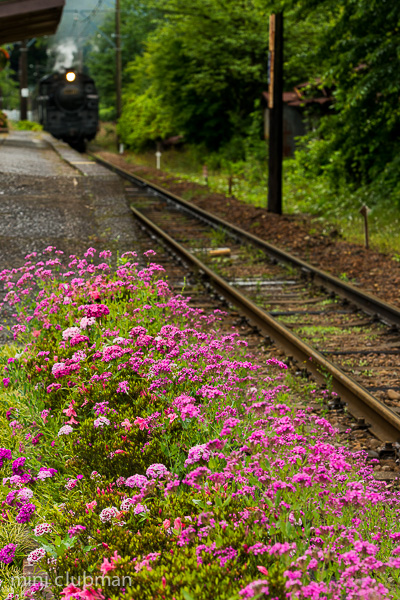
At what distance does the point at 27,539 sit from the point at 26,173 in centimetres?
1847

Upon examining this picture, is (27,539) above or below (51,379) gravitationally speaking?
below

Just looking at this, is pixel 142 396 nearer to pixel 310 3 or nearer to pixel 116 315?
pixel 116 315

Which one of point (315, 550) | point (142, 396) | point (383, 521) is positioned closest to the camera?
point (315, 550)

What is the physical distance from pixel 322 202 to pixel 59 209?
590cm

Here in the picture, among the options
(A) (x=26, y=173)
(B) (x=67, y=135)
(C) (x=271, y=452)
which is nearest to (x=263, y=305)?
(C) (x=271, y=452)

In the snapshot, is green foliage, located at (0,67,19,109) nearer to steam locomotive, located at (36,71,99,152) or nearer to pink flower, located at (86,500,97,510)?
steam locomotive, located at (36,71,99,152)

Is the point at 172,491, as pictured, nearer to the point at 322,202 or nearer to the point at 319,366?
the point at 319,366

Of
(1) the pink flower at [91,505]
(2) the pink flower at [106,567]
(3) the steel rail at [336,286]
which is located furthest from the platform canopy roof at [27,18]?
(2) the pink flower at [106,567]

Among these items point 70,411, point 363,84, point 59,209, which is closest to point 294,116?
point 363,84

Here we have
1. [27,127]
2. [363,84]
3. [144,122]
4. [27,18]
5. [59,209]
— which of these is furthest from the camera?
[27,127]

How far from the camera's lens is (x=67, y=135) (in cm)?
4019

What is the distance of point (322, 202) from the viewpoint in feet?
56.5

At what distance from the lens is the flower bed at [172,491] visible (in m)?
2.48

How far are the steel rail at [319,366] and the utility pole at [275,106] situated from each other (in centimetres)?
702
